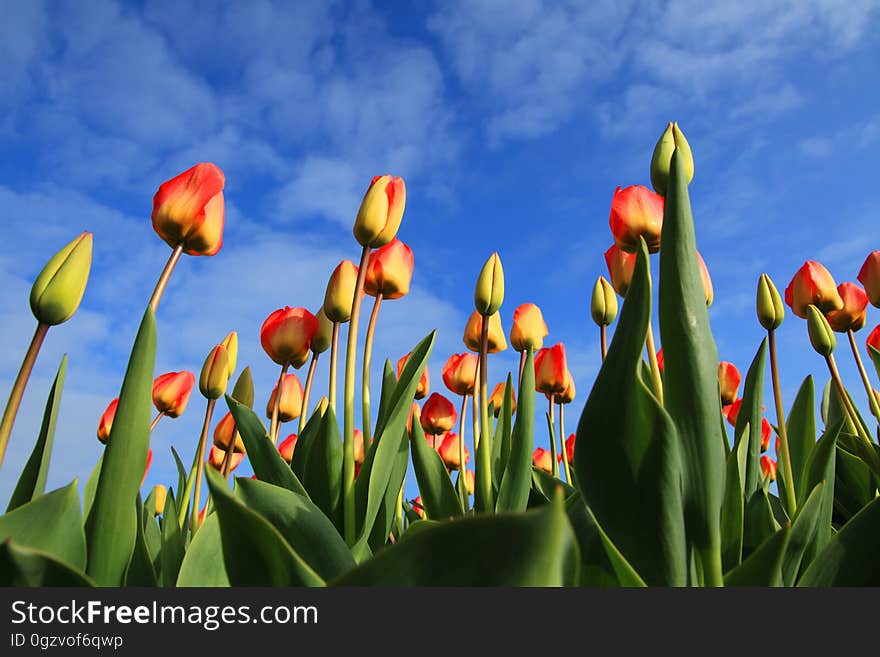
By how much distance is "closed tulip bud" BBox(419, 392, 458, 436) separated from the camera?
2.49 metres

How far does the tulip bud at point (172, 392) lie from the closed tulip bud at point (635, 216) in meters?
1.43

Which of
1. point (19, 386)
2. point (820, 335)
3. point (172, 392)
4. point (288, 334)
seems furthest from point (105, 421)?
point (820, 335)

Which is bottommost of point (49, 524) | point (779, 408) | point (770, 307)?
point (49, 524)

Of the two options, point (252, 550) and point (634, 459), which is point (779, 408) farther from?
point (252, 550)

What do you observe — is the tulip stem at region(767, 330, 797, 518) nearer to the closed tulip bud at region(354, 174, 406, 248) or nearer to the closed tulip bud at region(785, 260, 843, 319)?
the closed tulip bud at region(785, 260, 843, 319)

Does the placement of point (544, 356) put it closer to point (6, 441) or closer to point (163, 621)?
point (6, 441)

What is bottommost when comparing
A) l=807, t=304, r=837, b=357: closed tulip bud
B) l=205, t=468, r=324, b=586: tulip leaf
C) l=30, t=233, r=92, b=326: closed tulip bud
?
l=205, t=468, r=324, b=586: tulip leaf

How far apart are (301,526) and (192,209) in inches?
27.3

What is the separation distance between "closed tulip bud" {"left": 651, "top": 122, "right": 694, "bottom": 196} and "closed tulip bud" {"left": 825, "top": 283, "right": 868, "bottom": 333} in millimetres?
1757

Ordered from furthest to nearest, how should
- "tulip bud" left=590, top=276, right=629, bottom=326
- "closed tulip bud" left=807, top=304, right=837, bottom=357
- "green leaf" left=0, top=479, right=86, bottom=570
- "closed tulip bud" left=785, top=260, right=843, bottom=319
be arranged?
1. "closed tulip bud" left=785, top=260, right=843, bottom=319
2. "closed tulip bud" left=807, top=304, right=837, bottom=357
3. "tulip bud" left=590, top=276, right=629, bottom=326
4. "green leaf" left=0, top=479, right=86, bottom=570

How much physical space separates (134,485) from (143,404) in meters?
0.09

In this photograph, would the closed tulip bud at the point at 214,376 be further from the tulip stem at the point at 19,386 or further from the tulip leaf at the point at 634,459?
the tulip leaf at the point at 634,459

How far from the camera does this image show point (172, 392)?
1975mm

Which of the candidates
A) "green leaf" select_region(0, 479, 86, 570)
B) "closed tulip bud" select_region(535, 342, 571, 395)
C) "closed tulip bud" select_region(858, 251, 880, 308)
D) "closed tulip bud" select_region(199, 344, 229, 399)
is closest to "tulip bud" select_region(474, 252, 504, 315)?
"closed tulip bud" select_region(199, 344, 229, 399)
